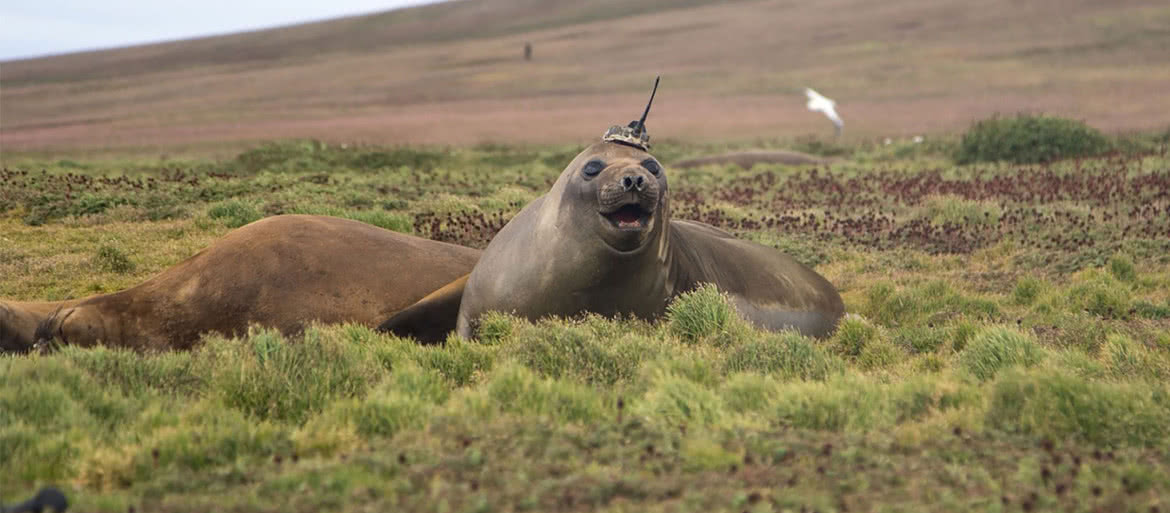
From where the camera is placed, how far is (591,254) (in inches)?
297

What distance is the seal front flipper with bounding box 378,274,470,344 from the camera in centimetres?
793

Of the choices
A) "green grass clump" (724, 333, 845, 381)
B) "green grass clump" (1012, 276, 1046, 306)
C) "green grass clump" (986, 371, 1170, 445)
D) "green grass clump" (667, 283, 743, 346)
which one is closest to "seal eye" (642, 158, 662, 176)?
"green grass clump" (667, 283, 743, 346)

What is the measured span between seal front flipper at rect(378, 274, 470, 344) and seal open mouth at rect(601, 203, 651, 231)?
1355 millimetres

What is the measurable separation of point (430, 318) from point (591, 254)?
1288mm

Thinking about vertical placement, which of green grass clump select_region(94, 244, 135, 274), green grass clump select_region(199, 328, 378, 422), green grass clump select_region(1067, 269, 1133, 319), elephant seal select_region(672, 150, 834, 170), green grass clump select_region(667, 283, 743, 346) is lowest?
elephant seal select_region(672, 150, 834, 170)

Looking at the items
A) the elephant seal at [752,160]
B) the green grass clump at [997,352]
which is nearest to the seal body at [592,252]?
the green grass clump at [997,352]

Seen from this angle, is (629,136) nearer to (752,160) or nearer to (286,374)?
(286,374)

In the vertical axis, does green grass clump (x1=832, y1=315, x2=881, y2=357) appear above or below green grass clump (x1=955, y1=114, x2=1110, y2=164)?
above

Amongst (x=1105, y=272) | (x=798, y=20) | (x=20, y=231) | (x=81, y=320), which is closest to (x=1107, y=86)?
(x=798, y=20)

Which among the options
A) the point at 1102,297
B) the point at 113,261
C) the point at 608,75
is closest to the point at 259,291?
the point at 113,261

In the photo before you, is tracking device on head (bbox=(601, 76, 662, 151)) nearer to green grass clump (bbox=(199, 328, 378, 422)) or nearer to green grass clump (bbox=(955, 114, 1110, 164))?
green grass clump (bbox=(199, 328, 378, 422))

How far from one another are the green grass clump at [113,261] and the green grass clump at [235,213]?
7.90ft

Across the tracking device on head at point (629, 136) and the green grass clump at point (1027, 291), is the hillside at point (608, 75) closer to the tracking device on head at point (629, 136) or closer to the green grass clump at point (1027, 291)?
the green grass clump at point (1027, 291)

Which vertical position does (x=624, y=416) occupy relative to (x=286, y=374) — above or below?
Result: below
